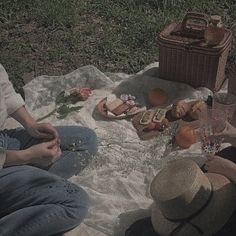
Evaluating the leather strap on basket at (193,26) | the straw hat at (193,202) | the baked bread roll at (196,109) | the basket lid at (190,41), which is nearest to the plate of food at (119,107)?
the baked bread roll at (196,109)

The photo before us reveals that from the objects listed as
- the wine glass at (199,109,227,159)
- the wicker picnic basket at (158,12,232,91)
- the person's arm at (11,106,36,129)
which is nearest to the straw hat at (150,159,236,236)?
the wine glass at (199,109,227,159)

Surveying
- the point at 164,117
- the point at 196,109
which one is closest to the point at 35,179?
the point at 164,117

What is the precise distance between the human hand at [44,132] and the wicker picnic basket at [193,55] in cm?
132

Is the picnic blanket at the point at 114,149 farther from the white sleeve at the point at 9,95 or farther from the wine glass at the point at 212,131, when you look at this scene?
the white sleeve at the point at 9,95

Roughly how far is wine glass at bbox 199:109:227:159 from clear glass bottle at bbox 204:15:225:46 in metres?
0.97

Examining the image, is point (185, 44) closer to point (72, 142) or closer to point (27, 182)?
point (72, 142)

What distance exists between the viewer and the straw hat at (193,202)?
2195 millimetres

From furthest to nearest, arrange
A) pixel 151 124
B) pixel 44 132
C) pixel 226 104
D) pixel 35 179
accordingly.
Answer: pixel 151 124
pixel 226 104
pixel 44 132
pixel 35 179

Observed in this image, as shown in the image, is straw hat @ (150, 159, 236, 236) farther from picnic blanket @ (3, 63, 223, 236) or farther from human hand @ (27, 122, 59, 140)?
human hand @ (27, 122, 59, 140)

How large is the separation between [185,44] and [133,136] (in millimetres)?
825

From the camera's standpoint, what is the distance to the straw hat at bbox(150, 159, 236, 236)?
220 cm

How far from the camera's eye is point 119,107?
3602 millimetres

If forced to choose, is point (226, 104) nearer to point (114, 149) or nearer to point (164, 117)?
point (164, 117)

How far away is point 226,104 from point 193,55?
0.74 m
